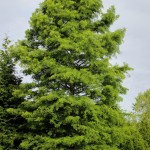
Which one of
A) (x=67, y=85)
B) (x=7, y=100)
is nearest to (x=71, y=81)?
(x=67, y=85)

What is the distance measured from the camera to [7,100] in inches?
1099

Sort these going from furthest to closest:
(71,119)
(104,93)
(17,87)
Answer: (17,87)
(104,93)
(71,119)

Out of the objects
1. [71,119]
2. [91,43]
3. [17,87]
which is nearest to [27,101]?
[17,87]

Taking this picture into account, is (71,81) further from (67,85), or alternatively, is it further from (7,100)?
(7,100)

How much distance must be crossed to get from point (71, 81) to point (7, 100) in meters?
5.70

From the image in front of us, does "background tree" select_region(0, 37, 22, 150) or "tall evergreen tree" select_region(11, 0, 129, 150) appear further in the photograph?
"background tree" select_region(0, 37, 22, 150)

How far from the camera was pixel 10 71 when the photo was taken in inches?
1141

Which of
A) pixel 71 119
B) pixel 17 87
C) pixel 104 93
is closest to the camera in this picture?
pixel 71 119

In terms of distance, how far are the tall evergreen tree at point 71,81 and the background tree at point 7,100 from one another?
108cm

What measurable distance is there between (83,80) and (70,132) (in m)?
3.37

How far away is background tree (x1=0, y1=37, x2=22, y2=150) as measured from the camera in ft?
89.2

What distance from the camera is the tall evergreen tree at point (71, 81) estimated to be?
24469mm

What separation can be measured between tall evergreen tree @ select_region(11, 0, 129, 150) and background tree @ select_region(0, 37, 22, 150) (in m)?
1.08

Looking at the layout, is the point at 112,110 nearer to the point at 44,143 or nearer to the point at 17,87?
the point at 44,143
